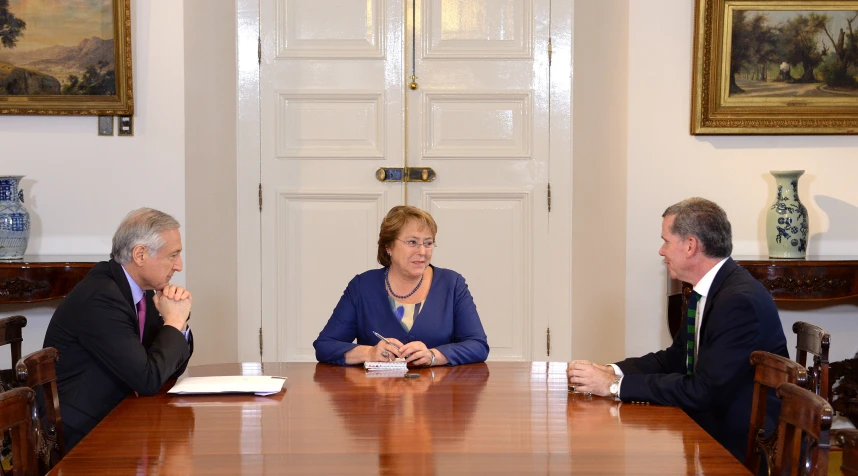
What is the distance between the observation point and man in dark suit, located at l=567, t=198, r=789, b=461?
117 inches

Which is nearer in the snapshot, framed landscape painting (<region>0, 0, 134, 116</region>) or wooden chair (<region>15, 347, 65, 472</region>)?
wooden chair (<region>15, 347, 65, 472</region>)

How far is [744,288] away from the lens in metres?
3.10

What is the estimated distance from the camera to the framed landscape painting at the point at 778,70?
18.3 feet

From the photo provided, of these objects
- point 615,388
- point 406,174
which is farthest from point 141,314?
point 406,174

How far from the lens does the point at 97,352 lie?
315 cm

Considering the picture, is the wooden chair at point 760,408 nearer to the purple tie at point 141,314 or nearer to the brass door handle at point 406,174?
the purple tie at point 141,314

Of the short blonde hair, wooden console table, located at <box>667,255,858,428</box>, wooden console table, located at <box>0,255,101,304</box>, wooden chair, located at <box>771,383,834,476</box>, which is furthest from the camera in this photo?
wooden console table, located at <box>667,255,858,428</box>

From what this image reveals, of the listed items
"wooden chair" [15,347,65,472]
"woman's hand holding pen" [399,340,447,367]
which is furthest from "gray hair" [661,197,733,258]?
"wooden chair" [15,347,65,472]

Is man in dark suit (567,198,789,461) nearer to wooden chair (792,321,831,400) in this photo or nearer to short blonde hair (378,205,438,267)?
wooden chair (792,321,831,400)

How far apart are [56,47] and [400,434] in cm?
387

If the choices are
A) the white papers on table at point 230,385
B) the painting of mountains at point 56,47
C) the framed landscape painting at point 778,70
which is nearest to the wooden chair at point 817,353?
the white papers on table at point 230,385

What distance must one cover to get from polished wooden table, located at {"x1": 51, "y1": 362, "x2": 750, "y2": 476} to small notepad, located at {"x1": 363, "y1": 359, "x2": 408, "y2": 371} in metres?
0.16

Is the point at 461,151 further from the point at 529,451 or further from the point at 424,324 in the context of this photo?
the point at 529,451

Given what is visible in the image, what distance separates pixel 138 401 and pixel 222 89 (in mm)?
3216
